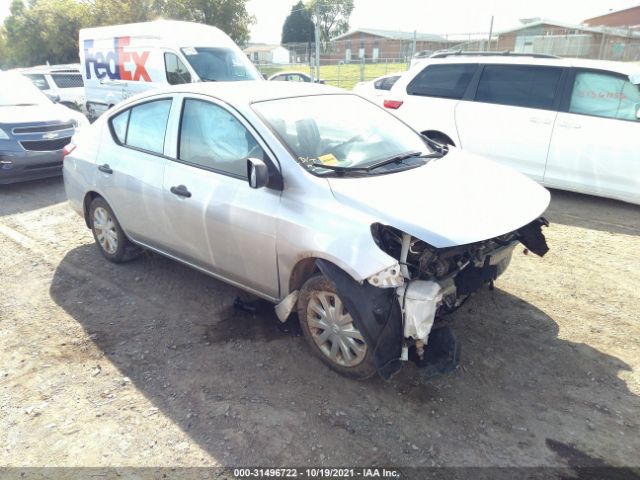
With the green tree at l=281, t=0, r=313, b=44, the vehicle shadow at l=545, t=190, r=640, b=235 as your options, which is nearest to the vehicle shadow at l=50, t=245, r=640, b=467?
the vehicle shadow at l=545, t=190, r=640, b=235

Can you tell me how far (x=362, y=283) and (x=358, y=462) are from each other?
0.94 m

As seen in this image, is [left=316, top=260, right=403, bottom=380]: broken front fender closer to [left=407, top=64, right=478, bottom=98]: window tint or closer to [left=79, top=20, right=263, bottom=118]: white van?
[left=407, top=64, right=478, bottom=98]: window tint

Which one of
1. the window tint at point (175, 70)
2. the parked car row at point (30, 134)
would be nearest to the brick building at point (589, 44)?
the window tint at point (175, 70)

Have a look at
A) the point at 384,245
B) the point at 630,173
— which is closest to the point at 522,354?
the point at 384,245

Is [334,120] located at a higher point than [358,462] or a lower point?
higher

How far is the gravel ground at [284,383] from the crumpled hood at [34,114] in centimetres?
400

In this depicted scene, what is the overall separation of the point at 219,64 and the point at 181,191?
7758mm

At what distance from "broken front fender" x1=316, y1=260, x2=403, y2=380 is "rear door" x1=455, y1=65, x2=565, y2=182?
14.7 ft

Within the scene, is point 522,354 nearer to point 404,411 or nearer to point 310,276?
point 404,411

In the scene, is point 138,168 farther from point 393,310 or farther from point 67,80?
point 67,80

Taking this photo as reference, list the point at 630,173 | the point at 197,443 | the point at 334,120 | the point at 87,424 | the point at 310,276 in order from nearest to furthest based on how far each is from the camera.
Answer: the point at 197,443
the point at 87,424
the point at 310,276
the point at 334,120
the point at 630,173

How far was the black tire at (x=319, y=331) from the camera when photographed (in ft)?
9.70

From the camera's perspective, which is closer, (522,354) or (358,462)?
(358,462)

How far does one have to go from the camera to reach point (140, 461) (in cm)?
255
